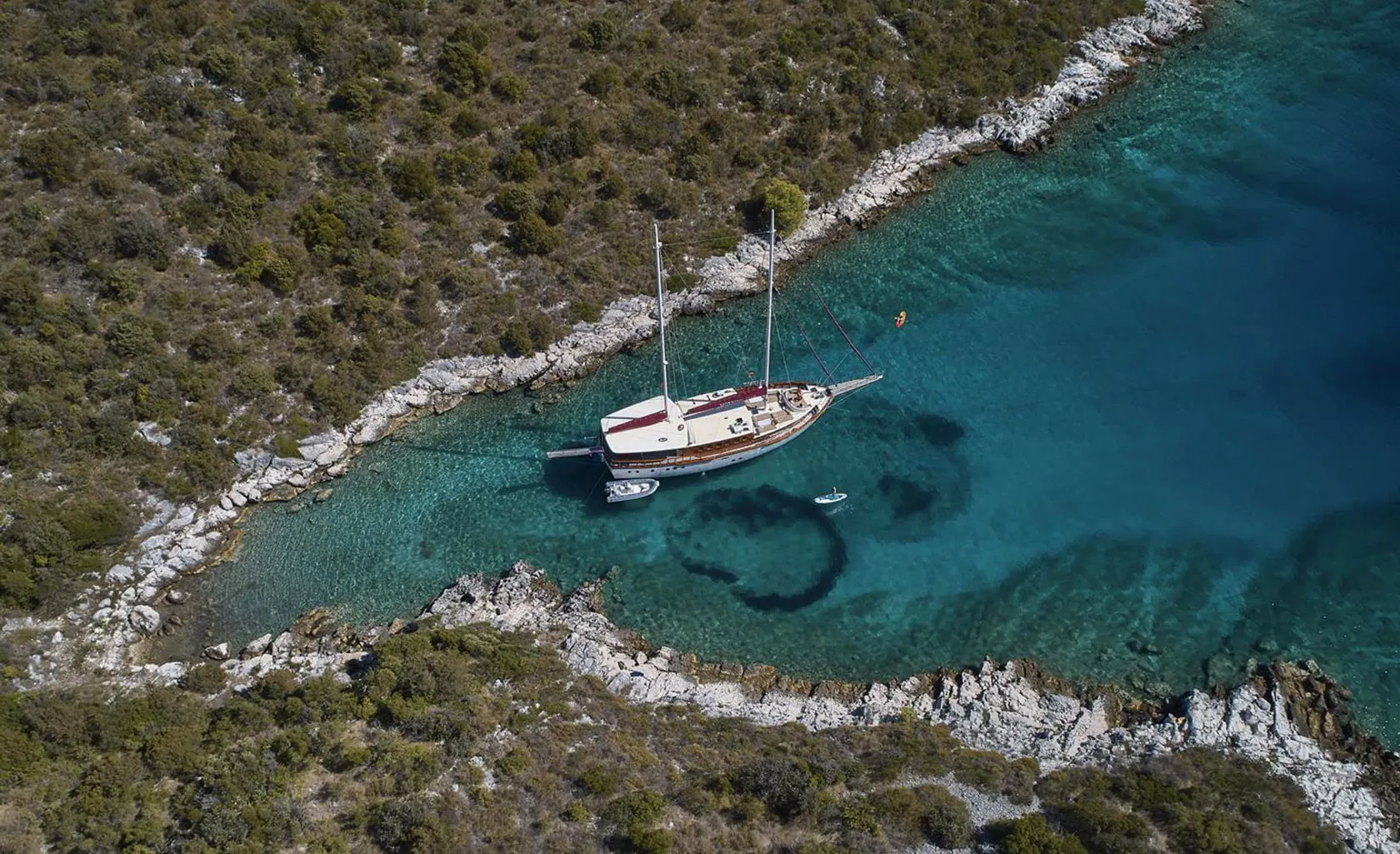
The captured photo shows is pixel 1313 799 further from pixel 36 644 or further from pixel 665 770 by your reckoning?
pixel 36 644

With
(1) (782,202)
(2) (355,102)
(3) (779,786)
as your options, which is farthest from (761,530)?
(2) (355,102)

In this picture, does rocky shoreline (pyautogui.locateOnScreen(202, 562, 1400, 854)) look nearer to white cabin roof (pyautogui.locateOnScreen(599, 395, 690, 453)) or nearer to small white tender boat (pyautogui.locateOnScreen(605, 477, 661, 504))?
small white tender boat (pyautogui.locateOnScreen(605, 477, 661, 504))

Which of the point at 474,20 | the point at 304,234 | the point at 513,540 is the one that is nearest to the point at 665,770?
the point at 513,540

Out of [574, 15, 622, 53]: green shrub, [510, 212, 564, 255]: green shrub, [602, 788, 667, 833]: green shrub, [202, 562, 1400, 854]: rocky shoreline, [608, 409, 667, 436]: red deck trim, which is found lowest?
[202, 562, 1400, 854]: rocky shoreline

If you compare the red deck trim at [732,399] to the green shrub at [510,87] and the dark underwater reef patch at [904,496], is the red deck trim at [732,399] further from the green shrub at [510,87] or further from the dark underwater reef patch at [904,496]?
the green shrub at [510,87]

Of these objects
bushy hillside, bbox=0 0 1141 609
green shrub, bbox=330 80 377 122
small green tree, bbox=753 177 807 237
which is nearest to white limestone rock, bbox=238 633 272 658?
bushy hillside, bbox=0 0 1141 609

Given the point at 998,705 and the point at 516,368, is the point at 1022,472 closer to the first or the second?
the point at 998,705
